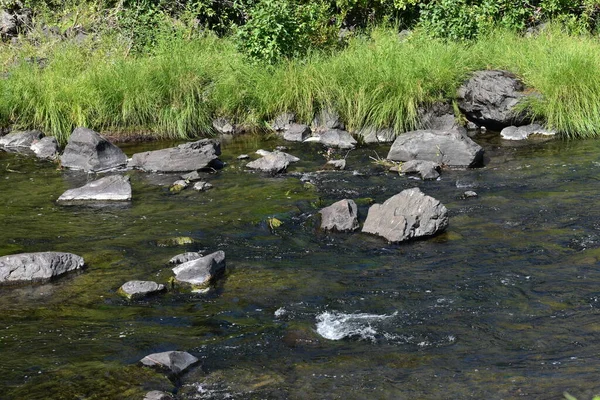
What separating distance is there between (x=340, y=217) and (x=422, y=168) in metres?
2.50

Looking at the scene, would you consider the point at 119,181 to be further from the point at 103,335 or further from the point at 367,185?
the point at 103,335

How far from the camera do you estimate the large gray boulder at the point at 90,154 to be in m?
12.3

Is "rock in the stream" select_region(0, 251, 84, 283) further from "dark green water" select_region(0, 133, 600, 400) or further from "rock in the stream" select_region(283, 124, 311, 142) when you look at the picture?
"rock in the stream" select_region(283, 124, 311, 142)

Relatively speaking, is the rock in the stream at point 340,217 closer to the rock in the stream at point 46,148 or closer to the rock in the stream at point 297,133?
the rock in the stream at point 297,133

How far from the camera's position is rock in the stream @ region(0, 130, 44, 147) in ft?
44.7

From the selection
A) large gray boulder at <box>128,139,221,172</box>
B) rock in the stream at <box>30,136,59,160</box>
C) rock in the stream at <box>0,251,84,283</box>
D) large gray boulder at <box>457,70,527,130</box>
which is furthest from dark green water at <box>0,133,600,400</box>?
large gray boulder at <box>457,70,527,130</box>

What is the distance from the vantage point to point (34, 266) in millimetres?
8055

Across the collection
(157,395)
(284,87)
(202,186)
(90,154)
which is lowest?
(202,186)

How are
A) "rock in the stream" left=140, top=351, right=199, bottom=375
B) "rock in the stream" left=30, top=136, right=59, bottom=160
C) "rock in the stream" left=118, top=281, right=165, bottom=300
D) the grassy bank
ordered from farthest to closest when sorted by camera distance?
the grassy bank → "rock in the stream" left=30, top=136, right=59, bottom=160 → "rock in the stream" left=118, top=281, right=165, bottom=300 → "rock in the stream" left=140, top=351, right=199, bottom=375

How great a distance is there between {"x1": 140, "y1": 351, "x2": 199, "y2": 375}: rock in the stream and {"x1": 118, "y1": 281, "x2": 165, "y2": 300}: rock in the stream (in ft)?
4.30

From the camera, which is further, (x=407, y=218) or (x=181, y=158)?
(x=181, y=158)

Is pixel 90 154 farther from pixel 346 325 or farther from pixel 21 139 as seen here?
pixel 346 325

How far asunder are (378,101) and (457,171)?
264 cm

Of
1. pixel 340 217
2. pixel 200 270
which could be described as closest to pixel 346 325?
pixel 200 270
